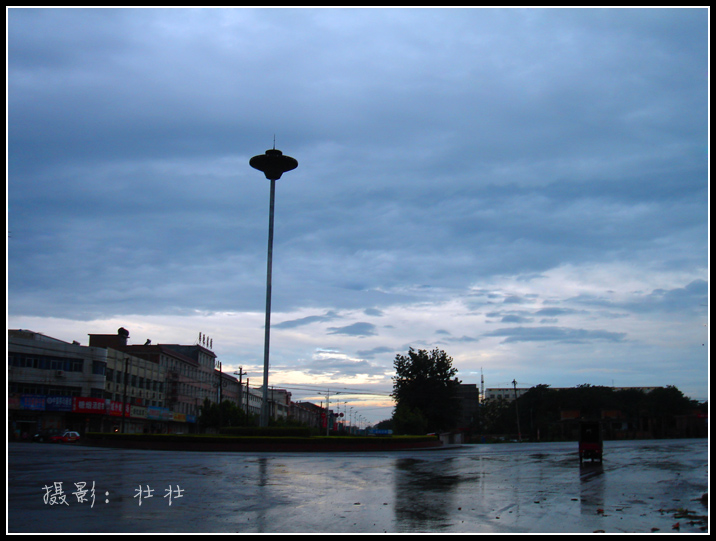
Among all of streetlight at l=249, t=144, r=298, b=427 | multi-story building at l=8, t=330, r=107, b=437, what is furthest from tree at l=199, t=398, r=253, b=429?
streetlight at l=249, t=144, r=298, b=427

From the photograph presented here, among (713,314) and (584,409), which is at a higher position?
(713,314)

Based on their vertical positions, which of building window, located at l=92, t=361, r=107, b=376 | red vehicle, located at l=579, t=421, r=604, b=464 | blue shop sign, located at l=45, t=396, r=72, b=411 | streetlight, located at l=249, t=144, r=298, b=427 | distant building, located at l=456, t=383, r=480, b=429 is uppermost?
streetlight, located at l=249, t=144, r=298, b=427

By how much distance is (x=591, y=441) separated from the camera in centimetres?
2412

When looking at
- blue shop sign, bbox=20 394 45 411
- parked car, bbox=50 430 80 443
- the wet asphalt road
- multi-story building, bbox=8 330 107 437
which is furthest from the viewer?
multi-story building, bbox=8 330 107 437

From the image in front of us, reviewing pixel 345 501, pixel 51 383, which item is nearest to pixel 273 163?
pixel 345 501

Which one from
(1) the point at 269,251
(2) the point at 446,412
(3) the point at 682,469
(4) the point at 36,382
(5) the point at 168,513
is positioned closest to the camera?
(5) the point at 168,513

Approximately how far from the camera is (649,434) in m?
77.1

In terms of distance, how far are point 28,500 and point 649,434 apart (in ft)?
267

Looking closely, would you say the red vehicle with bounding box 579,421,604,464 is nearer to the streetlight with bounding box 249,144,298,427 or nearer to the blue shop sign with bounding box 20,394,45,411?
the streetlight with bounding box 249,144,298,427

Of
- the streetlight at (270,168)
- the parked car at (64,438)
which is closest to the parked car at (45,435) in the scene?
the parked car at (64,438)

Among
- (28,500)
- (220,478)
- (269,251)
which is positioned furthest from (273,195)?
(28,500)

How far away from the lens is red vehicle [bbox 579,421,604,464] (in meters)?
23.8

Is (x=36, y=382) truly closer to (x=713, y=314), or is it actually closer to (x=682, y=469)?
(x=682, y=469)

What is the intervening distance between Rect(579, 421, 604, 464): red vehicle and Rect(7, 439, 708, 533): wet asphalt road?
461cm
